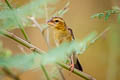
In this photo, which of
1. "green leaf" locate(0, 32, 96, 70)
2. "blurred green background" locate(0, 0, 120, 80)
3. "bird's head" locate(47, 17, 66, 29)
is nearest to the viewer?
"green leaf" locate(0, 32, 96, 70)

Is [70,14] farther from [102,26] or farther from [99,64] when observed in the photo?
[99,64]

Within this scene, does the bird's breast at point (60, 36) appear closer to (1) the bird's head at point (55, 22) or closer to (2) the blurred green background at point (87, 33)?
(1) the bird's head at point (55, 22)

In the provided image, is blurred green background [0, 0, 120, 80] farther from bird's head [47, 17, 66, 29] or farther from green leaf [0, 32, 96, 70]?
green leaf [0, 32, 96, 70]

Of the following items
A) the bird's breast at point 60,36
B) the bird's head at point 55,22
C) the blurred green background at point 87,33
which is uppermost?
the bird's head at point 55,22

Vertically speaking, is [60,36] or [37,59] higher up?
[37,59]

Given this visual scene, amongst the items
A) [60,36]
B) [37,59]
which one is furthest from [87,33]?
[37,59]

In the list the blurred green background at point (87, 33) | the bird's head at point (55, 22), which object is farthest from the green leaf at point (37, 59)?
the blurred green background at point (87, 33)

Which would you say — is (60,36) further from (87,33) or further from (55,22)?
(87,33)

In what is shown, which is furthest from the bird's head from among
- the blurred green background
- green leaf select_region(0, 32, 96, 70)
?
the blurred green background

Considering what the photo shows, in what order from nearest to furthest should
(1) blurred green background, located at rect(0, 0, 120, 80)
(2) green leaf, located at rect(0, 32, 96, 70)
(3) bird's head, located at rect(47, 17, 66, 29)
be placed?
(2) green leaf, located at rect(0, 32, 96, 70), (3) bird's head, located at rect(47, 17, 66, 29), (1) blurred green background, located at rect(0, 0, 120, 80)

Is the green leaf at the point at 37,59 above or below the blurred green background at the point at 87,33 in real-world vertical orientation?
above

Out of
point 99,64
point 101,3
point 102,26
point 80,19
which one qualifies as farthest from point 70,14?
point 99,64
